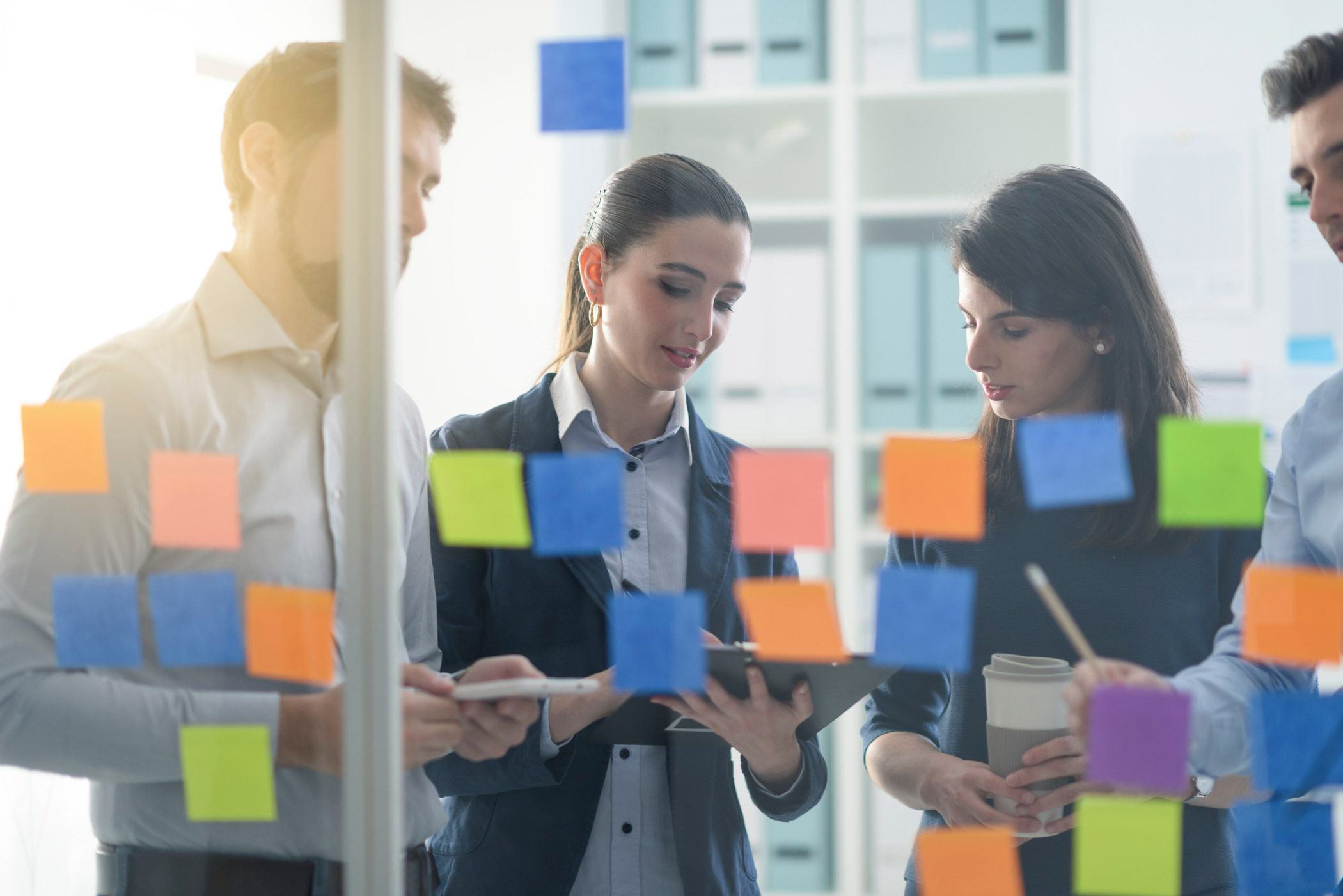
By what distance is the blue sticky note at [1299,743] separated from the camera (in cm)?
79

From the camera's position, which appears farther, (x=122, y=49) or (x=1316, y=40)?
(x=122, y=49)

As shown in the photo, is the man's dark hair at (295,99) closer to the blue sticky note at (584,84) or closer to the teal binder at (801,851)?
the blue sticky note at (584,84)

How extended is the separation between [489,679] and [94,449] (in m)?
0.39

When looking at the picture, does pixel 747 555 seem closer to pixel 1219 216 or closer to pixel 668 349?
pixel 668 349

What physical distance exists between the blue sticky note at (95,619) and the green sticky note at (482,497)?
11.3 inches

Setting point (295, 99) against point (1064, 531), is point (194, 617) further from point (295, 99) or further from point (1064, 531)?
point (1064, 531)

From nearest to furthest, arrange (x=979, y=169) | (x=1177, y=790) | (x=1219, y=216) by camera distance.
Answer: (x=1177, y=790) < (x=1219, y=216) < (x=979, y=169)

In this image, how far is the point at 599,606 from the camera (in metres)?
1.10

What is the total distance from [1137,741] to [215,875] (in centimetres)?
77

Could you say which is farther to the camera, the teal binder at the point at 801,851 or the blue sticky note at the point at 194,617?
the teal binder at the point at 801,851

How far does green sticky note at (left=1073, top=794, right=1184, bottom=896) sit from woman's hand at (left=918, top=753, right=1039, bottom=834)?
10cm

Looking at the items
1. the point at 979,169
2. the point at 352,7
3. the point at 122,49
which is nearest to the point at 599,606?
the point at 352,7

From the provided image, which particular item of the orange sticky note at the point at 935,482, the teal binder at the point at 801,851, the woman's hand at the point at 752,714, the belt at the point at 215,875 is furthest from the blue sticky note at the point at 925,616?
the teal binder at the point at 801,851

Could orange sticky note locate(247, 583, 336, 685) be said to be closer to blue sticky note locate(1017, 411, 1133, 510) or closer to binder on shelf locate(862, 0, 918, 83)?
blue sticky note locate(1017, 411, 1133, 510)
